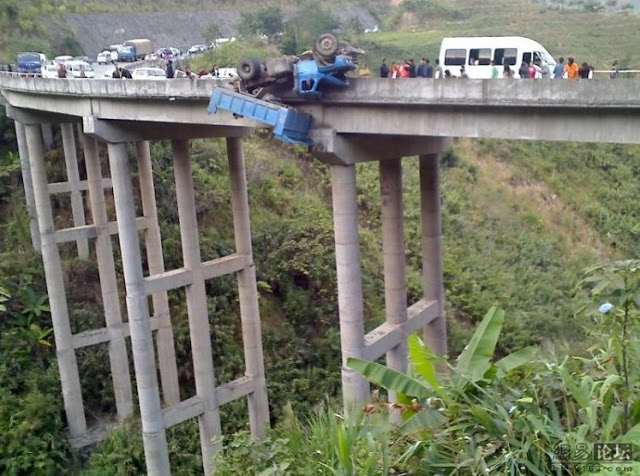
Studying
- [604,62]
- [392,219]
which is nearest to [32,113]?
[392,219]

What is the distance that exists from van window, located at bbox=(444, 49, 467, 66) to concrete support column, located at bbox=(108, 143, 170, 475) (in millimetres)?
8742

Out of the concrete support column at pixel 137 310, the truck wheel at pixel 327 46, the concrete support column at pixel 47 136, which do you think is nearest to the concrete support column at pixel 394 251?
the truck wheel at pixel 327 46

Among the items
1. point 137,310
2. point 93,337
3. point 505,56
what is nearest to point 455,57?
point 505,56

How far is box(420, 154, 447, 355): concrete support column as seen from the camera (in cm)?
1479

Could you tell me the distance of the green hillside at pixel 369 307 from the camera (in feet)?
22.3

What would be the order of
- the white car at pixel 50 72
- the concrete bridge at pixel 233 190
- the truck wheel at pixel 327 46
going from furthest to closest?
the white car at pixel 50 72 < the truck wheel at pixel 327 46 < the concrete bridge at pixel 233 190

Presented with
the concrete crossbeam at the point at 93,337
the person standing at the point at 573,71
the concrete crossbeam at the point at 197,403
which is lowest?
the concrete crossbeam at the point at 197,403

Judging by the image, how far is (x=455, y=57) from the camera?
1734 centimetres

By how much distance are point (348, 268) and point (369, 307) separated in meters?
12.0

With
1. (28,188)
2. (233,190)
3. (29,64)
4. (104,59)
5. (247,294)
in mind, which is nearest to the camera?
(233,190)

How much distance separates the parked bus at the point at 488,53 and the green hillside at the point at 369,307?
20.1ft

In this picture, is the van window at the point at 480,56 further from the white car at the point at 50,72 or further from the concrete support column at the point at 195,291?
the white car at the point at 50,72

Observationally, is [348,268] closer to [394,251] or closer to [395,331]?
[394,251]

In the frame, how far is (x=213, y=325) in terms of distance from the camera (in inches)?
881
